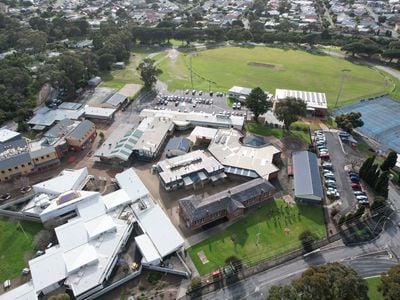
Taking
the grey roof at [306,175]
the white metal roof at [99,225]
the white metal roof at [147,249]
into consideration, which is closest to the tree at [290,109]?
the grey roof at [306,175]

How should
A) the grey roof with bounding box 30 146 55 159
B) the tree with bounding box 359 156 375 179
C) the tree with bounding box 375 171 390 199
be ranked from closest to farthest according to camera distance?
the tree with bounding box 375 171 390 199 → the tree with bounding box 359 156 375 179 → the grey roof with bounding box 30 146 55 159

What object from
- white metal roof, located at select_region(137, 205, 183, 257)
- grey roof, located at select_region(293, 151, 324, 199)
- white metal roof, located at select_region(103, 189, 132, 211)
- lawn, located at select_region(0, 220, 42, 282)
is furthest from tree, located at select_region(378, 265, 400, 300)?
lawn, located at select_region(0, 220, 42, 282)

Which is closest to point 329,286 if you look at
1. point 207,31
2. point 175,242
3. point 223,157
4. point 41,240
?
point 175,242

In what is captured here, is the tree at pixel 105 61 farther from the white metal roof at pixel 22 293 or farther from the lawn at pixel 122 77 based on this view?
the white metal roof at pixel 22 293

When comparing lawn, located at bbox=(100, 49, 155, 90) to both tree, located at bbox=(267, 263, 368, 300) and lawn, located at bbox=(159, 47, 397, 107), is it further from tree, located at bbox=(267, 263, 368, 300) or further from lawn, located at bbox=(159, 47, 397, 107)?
tree, located at bbox=(267, 263, 368, 300)

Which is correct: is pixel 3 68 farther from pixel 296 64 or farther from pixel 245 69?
pixel 296 64
